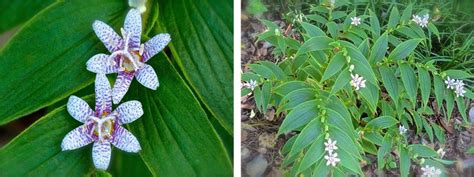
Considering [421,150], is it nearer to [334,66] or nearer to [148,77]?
[334,66]

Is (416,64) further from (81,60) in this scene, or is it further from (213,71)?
(81,60)

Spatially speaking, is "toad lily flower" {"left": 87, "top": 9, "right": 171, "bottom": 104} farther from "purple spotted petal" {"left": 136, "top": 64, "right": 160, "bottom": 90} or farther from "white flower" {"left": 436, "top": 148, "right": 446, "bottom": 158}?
"white flower" {"left": 436, "top": 148, "right": 446, "bottom": 158}

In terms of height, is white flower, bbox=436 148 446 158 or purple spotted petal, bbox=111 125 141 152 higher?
purple spotted petal, bbox=111 125 141 152

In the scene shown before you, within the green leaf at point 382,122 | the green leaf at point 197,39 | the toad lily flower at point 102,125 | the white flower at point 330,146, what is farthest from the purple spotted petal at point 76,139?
the green leaf at point 382,122

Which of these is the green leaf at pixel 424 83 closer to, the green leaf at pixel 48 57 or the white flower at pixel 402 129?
the white flower at pixel 402 129

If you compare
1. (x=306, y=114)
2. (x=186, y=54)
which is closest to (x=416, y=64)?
(x=306, y=114)

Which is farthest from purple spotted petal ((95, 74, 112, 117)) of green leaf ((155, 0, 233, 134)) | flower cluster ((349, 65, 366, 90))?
flower cluster ((349, 65, 366, 90))

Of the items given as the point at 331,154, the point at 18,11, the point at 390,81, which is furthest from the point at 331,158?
the point at 18,11
